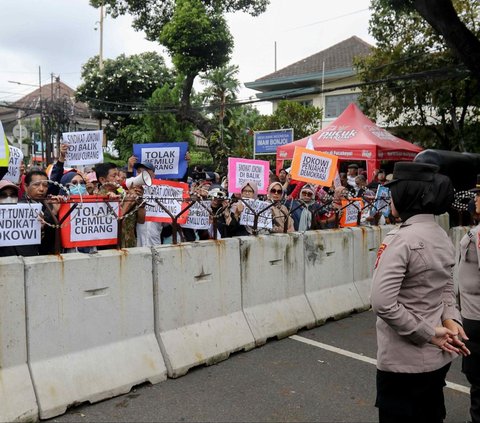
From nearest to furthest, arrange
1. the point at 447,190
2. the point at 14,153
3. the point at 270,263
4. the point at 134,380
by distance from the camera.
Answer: the point at 447,190 < the point at 134,380 < the point at 270,263 < the point at 14,153

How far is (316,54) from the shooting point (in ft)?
122

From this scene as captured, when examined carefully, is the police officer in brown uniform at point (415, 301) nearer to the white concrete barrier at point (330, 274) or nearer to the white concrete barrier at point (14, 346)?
the white concrete barrier at point (14, 346)

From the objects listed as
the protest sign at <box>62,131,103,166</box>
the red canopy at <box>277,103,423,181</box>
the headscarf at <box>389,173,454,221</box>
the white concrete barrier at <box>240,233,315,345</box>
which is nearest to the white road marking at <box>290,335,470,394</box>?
the white concrete barrier at <box>240,233,315,345</box>

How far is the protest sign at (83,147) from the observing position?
7102 mm

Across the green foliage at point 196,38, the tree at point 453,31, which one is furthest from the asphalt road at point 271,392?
the green foliage at point 196,38

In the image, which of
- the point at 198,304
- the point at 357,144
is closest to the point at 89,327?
the point at 198,304

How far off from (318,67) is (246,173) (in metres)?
30.0

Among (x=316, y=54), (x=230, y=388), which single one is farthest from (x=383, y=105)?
(x=230, y=388)

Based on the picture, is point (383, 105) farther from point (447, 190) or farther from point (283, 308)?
point (447, 190)

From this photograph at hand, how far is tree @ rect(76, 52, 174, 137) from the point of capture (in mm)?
33875

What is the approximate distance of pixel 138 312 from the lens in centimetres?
445

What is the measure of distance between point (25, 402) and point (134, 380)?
90cm

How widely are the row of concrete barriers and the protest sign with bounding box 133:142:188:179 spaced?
1.37m

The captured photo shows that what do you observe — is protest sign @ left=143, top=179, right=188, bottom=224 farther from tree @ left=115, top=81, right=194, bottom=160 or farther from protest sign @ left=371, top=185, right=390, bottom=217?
tree @ left=115, top=81, right=194, bottom=160
